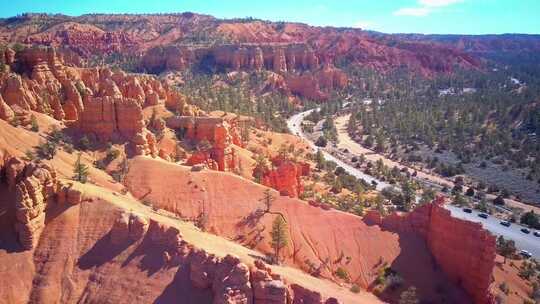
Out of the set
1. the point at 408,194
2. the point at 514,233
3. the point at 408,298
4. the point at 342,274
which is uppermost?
the point at 408,298

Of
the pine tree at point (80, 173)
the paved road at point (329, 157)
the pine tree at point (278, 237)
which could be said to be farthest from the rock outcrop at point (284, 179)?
the paved road at point (329, 157)

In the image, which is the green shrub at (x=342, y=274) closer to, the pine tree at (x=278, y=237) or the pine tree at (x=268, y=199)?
the pine tree at (x=278, y=237)

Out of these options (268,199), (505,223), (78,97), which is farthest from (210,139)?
(505,223)

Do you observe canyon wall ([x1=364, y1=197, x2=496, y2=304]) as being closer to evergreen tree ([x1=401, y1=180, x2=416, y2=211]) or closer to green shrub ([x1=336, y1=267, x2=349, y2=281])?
green shrub ([x1=336, y1=267, x2=349, y2=281])

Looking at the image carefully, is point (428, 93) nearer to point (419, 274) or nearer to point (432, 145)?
point (432, 145)

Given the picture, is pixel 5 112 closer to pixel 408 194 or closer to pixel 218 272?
pixel 218 272

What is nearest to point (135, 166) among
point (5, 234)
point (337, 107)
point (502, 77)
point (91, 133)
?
point (91, 133)

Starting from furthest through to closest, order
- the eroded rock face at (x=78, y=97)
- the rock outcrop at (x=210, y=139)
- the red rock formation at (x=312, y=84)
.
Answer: the red rock formation at (x=312, y=84), the rock outcrop at (x=210, y=139), the eroded rock face at (x=78, y=97)
